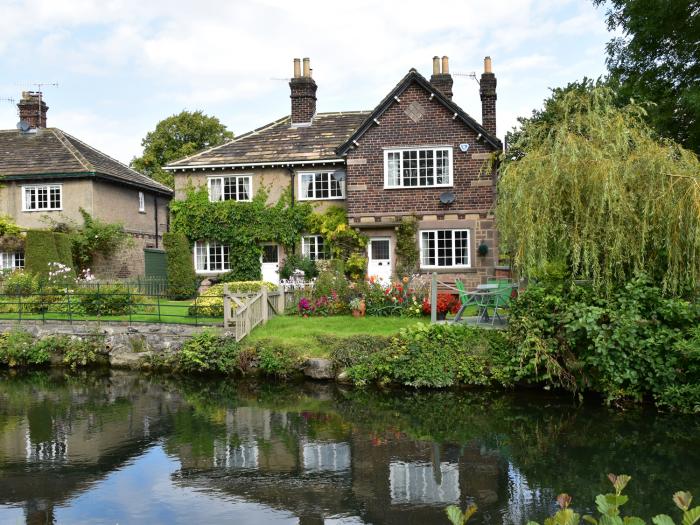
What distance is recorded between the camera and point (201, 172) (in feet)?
85.3

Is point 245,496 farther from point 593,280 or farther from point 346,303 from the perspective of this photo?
point 346,303

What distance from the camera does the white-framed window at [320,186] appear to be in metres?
25.0

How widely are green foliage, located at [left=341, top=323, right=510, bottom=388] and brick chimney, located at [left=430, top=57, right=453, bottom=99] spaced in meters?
13.6

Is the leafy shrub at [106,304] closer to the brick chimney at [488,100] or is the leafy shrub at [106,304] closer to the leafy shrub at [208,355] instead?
the leafy shrub at [208,355]

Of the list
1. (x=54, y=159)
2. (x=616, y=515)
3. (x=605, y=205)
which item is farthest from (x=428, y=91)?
(x=616, y=515)

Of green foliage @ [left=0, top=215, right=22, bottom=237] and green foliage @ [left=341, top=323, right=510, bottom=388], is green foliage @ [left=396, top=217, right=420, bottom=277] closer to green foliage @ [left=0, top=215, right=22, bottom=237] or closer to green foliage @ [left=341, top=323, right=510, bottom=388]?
green foliage @ [left=341, top=323, right=510, bottom=388]

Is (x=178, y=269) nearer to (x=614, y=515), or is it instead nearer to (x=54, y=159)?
(x=54, y=159)

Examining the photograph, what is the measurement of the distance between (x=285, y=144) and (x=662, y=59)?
14269mm

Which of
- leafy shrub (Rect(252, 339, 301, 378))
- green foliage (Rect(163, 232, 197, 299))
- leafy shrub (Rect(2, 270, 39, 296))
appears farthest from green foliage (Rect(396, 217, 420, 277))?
leafy shrub (Rect(2, 270, 39, 296))

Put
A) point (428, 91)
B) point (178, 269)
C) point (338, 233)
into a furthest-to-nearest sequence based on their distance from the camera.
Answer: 1. point (178, 269)
2. point (338, 233)
3. point (428, 91)

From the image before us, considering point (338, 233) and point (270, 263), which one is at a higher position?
point (338, 233)

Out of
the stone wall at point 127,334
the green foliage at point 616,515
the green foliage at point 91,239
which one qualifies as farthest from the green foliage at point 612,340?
the green foliage at point 91,239

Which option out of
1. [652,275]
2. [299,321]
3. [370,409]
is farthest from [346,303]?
[652,275]

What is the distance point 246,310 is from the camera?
15852 mm
